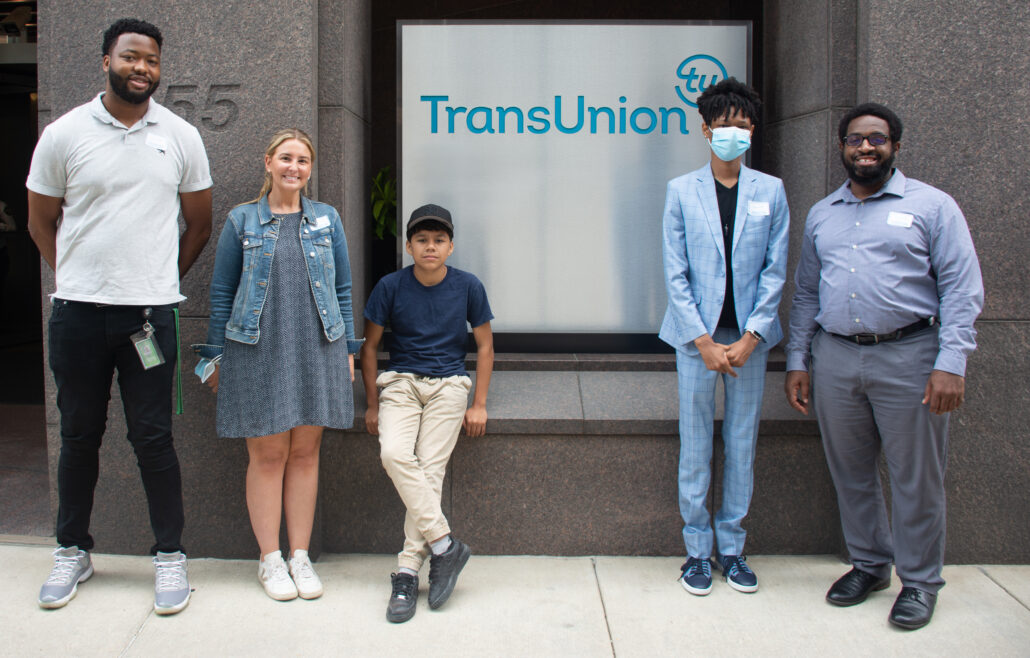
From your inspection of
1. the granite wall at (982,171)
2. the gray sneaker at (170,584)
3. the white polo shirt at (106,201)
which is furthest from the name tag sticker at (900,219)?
the gray sneaker at (170,584)

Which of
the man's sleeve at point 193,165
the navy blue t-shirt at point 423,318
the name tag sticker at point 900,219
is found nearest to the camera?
the name tag sticker at point 900,219

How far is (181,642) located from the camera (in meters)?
3.10

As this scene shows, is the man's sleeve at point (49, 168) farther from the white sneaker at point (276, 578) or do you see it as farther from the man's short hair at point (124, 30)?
the white sneaker at point (276, 578)

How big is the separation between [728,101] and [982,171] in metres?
1.37

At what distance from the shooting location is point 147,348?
3.24 m

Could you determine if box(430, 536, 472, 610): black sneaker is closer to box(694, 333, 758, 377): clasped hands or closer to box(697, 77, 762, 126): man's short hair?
box(694, 333, 758, 377): clasped hands

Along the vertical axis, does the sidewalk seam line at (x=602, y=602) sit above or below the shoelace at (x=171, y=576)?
below

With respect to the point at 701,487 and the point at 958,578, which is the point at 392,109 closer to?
the point at 701,487

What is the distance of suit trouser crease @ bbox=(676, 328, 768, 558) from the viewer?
11.6ft

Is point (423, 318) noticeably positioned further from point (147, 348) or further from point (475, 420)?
point (147, 348)

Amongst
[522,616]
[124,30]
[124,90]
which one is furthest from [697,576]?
[124,30]

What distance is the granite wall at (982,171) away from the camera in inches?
152

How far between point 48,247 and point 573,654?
2718 mm

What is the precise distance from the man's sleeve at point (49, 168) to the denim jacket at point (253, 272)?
0.65m
